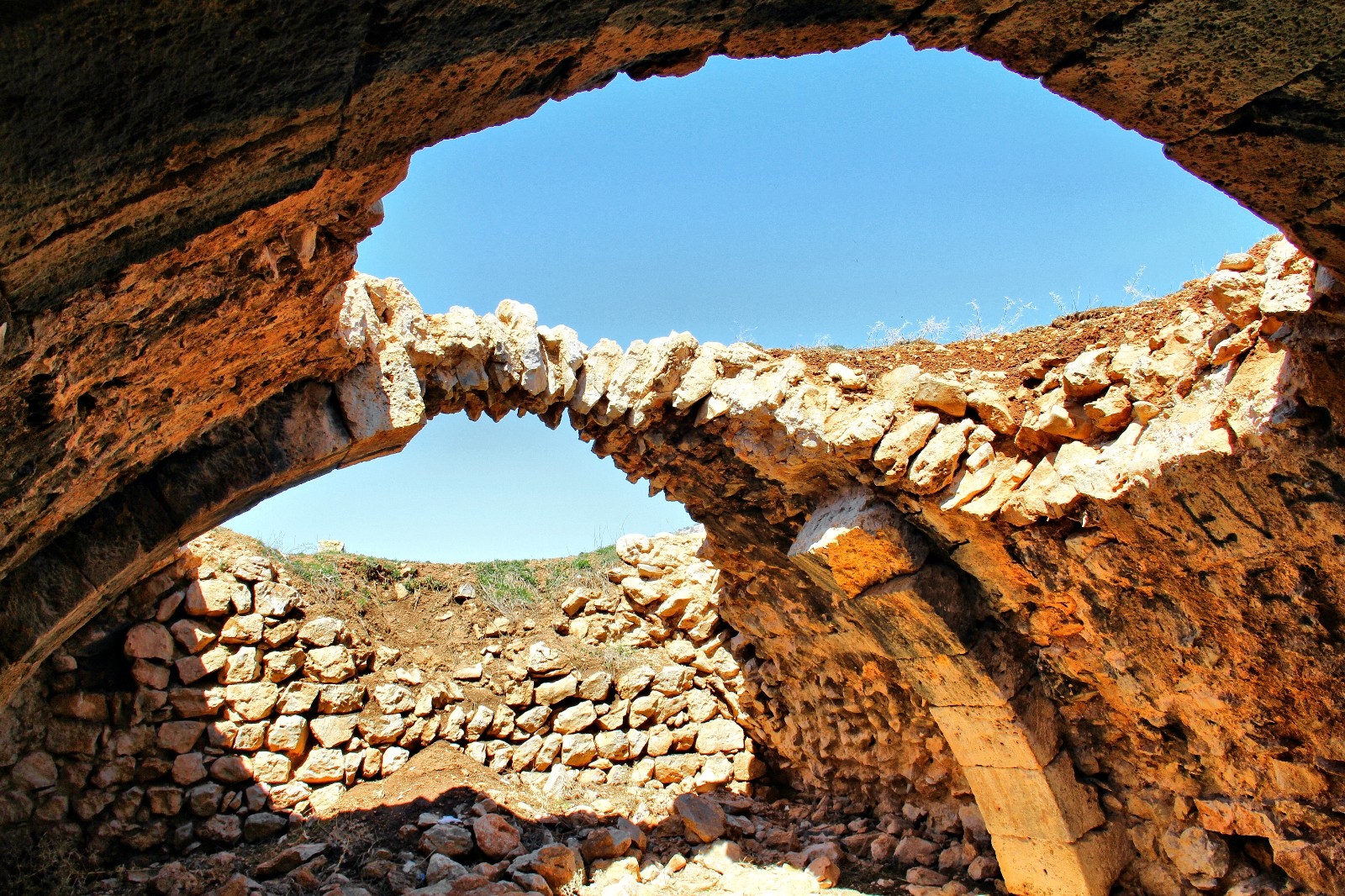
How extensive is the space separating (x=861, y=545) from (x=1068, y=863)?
7.30 ft

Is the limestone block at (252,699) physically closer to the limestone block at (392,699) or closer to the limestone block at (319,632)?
the limestone block at (319,632)

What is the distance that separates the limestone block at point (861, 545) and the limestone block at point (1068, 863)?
73.7 inches

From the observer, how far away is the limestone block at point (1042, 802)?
5465 mm

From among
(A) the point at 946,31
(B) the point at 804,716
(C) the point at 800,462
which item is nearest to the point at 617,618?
(B) the point at 804,716

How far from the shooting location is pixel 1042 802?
554cm

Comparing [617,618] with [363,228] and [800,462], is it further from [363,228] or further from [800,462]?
[363,228]

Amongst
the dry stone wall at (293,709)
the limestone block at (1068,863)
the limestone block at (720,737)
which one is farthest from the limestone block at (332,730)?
the limestone block at (1068,863)

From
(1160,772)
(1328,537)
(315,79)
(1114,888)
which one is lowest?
(1114,888)

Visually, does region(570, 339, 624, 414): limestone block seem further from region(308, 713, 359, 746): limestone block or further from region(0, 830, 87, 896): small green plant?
region(0, 830, 87, 896): small green plant

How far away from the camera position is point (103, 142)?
1.82 meters

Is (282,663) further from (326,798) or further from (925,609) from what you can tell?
(925,609)

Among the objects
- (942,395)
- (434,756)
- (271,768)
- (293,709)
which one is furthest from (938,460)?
(271,768)

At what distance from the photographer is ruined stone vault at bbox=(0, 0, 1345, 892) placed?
2070mm

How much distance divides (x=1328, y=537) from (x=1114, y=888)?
9.08ft
